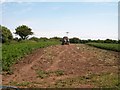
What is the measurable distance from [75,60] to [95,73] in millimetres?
5585

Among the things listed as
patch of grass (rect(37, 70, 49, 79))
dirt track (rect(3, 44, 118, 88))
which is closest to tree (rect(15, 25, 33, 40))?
dirt track (rect(3, 44, 118, 88))

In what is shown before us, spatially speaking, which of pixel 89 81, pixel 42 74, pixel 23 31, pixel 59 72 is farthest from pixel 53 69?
pixel 23 31

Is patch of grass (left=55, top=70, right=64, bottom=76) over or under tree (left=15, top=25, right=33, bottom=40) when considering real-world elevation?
under

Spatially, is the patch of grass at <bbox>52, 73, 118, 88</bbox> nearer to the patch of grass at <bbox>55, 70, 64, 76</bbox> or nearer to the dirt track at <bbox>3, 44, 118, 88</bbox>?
the dirt track at <bbox>3, 44, 118, 88</bbox>

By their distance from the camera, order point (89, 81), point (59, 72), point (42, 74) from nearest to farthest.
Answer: point (89, 81) → point (42, 74) → point (59, 72)

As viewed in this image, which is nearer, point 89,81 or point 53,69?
point 89,81

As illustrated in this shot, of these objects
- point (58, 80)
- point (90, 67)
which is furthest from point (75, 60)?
point (58, 80)

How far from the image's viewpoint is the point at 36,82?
14914mm

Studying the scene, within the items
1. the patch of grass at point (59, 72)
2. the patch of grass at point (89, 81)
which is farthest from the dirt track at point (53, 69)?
the patch of grass at point (89, 81)

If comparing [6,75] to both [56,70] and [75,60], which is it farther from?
[75,60]

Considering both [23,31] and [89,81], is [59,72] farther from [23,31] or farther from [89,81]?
[23,31]

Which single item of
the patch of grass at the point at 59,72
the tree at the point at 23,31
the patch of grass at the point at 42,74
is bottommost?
the patch of grass at the point at 42,74

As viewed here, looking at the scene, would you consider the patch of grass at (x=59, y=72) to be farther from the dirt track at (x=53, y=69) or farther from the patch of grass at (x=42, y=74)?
the patch of grass at (x=42, y=74)

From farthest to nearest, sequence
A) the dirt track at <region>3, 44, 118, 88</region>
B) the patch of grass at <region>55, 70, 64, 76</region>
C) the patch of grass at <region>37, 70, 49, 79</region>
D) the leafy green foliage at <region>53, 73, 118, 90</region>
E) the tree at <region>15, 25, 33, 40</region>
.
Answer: the tree at <region>15, 25, 33, 40</region> → the patch of grass at <region>55, 70, 64, 76</region> → the patch of grass at <region>37, 70, 49, 79</region> → the dirt track at <region>3, 44, 118, 88</region> → the leafy green foliage at <region>53, 73, 118, 90</region>
